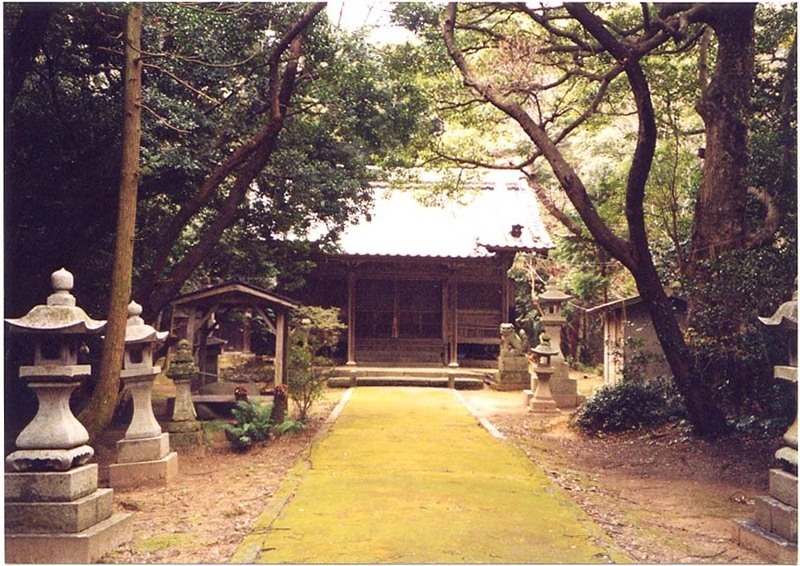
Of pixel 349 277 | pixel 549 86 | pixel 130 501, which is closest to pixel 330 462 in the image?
pixel 130 501

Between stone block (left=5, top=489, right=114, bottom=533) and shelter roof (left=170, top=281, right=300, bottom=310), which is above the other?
shelter roof (left=170, top=281, right=300, bottom=310)

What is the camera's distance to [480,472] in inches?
319

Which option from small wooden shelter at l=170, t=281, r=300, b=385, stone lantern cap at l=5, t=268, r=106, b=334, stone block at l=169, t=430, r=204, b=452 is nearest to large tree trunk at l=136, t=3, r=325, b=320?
stone block at l=169, t=430, r=204, b=452

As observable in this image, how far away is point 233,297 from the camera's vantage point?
1244cm

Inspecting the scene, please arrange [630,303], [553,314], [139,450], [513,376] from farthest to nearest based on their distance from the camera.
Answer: [513,376]
[553,314]
[630,303]
[139,450]

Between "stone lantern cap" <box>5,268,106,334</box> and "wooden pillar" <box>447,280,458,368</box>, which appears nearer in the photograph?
"stone lantern cap" <box>5,268,106,334</box>

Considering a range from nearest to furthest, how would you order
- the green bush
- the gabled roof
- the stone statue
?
the green bush → the stone statue → the gabled roof

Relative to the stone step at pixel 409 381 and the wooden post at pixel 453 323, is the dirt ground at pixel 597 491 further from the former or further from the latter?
the wooden post at pixel 453 323

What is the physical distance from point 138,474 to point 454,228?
594 inches

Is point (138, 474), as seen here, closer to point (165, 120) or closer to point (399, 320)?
point (165, 120)

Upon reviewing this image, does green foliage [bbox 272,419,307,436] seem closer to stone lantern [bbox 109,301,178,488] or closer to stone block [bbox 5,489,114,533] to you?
stone lantern [bbox 109,301,178,488]

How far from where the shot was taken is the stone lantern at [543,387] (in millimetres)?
14078

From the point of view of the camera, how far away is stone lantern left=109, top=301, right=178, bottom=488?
7770 mm

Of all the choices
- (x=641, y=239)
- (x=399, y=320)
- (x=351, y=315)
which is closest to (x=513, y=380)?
(x=399, y=320)
